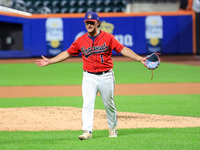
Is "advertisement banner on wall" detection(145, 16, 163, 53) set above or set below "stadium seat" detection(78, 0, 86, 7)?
below

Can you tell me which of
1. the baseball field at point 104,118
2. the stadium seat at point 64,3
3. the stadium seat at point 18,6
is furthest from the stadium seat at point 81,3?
the baseball field at point 104,118

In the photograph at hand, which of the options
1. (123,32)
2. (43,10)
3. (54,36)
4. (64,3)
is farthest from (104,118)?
(64,3)

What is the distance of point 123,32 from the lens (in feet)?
110

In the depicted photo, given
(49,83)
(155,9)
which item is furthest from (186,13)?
(49,83)

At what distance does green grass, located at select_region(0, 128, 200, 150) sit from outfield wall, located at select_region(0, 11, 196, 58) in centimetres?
2671

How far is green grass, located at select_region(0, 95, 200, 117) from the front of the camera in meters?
9.95

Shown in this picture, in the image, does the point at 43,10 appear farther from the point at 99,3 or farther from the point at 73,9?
the point at 99,3

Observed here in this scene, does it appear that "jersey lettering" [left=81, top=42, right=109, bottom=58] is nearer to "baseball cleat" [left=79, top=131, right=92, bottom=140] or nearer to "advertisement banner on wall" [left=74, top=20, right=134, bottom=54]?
"baseball cleat" [left=79, top=131, right=92, bottom=140]

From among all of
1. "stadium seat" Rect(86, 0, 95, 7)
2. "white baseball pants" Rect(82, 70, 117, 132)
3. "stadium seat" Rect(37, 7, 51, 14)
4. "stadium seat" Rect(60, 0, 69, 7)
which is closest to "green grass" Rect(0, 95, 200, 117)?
"white baseball pants" Rect(82, 70, 117, 132)

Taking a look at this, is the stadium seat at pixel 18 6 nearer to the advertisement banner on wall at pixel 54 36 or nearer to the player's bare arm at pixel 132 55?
the advertisement banner on wall at pixel 54 36

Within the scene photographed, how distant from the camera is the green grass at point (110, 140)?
219 inches

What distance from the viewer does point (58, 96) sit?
1304cm

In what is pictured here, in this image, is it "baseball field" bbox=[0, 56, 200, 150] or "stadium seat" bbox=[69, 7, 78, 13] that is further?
"stadium seat" bbox=[69, 7, 78, 13]

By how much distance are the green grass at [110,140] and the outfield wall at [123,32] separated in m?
26.7
